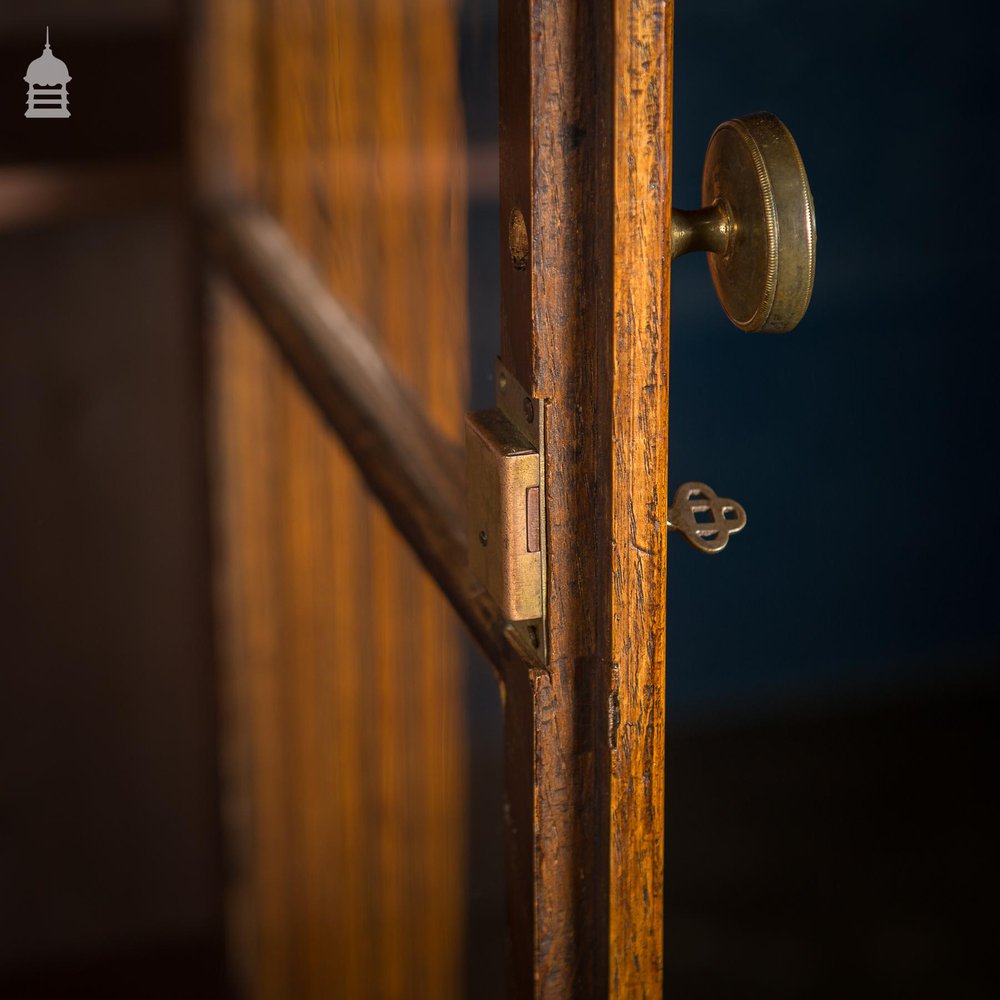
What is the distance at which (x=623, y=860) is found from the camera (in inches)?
20.8

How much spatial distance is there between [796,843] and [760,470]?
596 millimetres

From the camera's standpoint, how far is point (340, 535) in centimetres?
117

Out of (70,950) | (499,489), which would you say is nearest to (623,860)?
(499,489)

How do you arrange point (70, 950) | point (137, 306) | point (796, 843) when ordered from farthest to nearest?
point (796, 843), point (70, 950), point (137, 306)

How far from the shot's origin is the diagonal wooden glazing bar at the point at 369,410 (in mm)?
672

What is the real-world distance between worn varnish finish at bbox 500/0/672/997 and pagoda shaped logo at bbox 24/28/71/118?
3.68 ft

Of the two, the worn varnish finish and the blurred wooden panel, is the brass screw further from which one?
the blurred wooden panel

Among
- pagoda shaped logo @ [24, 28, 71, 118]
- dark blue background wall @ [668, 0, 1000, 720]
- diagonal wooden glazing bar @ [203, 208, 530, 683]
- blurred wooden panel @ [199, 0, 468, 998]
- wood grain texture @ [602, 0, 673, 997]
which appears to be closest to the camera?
wood grain texture @ [602, 0, 673, 997]

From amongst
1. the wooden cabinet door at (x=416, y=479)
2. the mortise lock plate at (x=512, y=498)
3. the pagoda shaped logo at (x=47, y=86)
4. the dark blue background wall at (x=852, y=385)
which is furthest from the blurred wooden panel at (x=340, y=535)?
the dark blue background wall at (x=852, y=385)

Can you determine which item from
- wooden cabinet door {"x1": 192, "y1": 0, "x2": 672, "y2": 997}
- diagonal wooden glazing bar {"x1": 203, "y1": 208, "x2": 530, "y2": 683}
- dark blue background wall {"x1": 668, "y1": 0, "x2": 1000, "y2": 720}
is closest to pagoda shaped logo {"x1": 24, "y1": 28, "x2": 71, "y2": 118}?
wooden cabinet door {"x1": 192, "y1": 0, "x2": 672, "y2": 997}

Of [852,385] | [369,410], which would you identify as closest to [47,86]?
[369,410]

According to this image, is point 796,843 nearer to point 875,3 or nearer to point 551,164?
point 875,3

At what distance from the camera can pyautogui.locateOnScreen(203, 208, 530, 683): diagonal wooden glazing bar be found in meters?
0.67

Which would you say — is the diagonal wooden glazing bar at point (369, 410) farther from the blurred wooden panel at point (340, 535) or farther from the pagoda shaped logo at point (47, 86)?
the pagoda shaped logo at point (47, 86)
